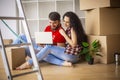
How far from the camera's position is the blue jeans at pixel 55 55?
2.66 m

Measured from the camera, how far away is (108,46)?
284 cm

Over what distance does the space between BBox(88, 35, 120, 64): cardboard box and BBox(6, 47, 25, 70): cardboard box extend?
102 centimetres

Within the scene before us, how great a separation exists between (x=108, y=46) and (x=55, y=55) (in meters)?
Result: 0.69

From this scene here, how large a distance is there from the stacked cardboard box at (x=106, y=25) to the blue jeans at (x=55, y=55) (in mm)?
413

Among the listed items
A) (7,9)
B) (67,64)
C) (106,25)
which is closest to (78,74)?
(67,64)

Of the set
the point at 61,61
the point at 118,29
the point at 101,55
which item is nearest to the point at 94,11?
the point at 118,29

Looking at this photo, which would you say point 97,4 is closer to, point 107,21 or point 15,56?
point 107,21

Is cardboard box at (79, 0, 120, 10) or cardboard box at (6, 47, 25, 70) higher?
cardboard box at (79, 0, 120, 10)

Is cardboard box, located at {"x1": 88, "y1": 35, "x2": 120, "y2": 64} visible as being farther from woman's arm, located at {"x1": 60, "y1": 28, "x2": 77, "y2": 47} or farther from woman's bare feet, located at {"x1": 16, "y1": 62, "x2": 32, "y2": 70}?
woman's bare feet, located at {"x1": 16, "y1": 62, "x2": 32, "y2": 70}

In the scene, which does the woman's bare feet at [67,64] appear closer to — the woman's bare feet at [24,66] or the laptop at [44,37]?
the laptop at [44,37]

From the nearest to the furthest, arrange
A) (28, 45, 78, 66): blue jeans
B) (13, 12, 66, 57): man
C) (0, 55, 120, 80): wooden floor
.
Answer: (0, 55, 120, 80): wooden floor
(28, 45, 78, 66): blue jeans
(13, 12, 66, 57): man

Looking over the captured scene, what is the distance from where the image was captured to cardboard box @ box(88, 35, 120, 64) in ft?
9.30

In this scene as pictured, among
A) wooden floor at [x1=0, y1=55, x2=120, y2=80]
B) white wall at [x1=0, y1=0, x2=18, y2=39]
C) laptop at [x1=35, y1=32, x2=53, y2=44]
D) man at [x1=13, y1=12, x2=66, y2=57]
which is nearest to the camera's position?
wooden floor at [x1=0, y1=55, x2=120, y2=80]

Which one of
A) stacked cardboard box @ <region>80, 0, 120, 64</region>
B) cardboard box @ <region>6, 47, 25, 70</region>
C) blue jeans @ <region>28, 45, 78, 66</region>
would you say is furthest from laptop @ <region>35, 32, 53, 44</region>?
stacked cardboard box @ <region>80, 0, 120, 64</region>
